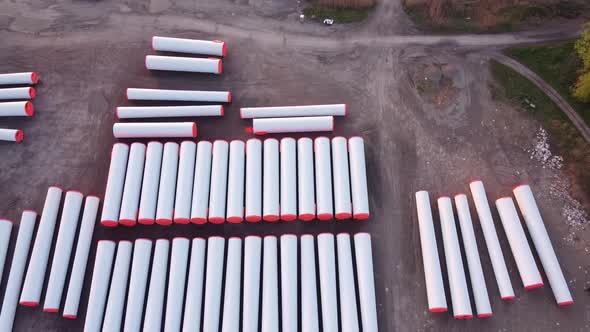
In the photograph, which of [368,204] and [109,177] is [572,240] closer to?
[368,204]

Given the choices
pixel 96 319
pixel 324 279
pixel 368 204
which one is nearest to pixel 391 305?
pixel 324 279

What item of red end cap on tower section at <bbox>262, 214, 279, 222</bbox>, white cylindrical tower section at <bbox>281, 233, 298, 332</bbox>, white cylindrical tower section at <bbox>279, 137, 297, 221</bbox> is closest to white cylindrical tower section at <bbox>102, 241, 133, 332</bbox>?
red end cap on tower section at <bbox>262, 214, 279, 222</bbox>

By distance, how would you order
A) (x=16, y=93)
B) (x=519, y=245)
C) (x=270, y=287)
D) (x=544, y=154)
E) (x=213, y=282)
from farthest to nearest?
(x=16, y=93)
(x=544, y=154)
(x=519, y=245)
(x=213, y=282)
(x=270, y=287)

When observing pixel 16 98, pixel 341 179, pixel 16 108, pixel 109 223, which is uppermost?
pixel 16 98

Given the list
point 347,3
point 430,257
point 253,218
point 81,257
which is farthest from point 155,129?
point 430,257

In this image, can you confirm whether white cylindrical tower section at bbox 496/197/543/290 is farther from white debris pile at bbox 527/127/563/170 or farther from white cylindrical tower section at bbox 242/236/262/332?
white cylindrical tower section at bbox 242/236/262/332

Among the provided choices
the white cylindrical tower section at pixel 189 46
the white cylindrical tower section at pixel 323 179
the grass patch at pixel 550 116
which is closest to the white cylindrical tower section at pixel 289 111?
the white cylindrical tower section at pixel 323 179

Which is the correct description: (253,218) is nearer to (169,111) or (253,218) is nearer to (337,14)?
(169,111)
